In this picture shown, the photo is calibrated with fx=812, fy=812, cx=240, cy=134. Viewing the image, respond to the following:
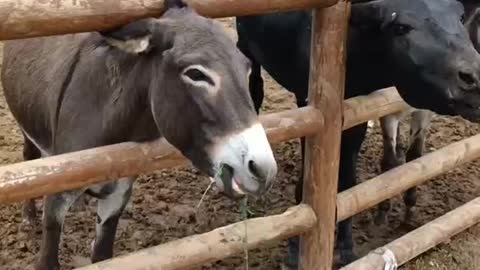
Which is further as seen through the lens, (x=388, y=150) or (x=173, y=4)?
(x=388, y=150)

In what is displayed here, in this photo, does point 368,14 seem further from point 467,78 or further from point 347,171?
point 347,171

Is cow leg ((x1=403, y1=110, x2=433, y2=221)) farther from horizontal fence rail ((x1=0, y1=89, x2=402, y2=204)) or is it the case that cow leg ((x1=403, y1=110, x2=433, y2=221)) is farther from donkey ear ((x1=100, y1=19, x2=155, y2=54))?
donkey ear ((x1=100, y1=19, x2=155, y2=54))

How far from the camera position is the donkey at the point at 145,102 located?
226 centimetres

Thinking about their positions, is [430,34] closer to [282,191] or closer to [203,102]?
[203,102]

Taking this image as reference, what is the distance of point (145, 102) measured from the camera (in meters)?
2.66

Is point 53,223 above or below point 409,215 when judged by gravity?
above

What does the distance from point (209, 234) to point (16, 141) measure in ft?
8.60

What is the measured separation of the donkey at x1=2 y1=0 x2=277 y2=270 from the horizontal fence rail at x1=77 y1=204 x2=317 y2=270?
0.31 metres

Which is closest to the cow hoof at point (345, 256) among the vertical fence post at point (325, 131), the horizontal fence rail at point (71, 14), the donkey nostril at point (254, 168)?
the vertical fence post at point (325, 131)

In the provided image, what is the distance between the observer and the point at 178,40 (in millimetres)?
2365

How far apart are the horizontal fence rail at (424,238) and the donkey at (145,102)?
1.13m

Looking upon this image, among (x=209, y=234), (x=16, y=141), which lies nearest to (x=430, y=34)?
(x=209, y=234)

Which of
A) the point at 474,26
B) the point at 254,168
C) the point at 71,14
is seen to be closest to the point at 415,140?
the point at 474,26

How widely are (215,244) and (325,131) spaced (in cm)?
64
